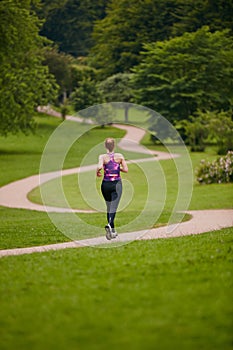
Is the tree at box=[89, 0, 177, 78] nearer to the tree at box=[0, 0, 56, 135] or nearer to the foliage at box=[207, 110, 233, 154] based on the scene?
the tree at box=[0, 0, 56, 135]

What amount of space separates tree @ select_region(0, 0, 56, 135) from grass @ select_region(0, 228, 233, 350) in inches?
1185

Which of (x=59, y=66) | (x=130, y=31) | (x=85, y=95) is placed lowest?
(x=85, y=95)

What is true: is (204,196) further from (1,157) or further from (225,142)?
(1,157)

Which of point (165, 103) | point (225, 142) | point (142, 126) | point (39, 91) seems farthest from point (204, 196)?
point (142, 126)

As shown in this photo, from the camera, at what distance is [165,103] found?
5272cm

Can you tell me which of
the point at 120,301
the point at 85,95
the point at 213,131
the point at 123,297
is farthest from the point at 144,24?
the point at 120,301

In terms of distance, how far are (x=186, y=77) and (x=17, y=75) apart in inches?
657

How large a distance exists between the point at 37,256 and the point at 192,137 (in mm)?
36276

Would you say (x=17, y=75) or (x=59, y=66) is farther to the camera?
(x=59, y=66)

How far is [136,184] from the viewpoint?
96.8ft

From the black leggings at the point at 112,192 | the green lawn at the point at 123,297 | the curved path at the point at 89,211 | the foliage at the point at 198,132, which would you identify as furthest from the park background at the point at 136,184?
the curved path at the point at 89,211

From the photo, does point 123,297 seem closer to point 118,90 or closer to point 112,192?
point 112,192

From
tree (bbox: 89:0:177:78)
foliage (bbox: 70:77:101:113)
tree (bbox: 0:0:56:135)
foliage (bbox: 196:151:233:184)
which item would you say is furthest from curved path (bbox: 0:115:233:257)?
tree (bbox: 89:0:177:78)

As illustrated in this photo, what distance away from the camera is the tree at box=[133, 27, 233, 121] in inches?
2080
